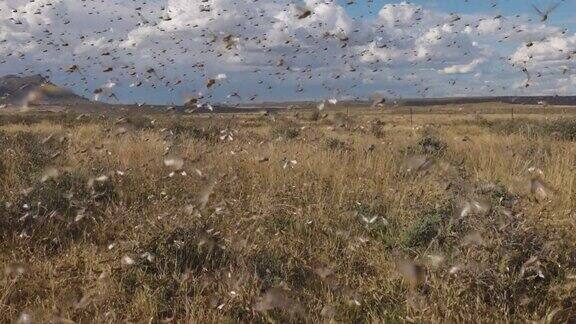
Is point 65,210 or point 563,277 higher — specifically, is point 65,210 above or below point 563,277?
above

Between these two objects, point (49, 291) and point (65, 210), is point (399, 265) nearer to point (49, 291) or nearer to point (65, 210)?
point (49, 291)

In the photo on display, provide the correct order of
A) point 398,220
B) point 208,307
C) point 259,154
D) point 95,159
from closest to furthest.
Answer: point 208,307 < point 398,220 < point 95,159 < point 259,154

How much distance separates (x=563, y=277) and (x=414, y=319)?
4.93 ft

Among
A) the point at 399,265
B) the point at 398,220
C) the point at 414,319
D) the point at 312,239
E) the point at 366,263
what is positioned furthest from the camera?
the point at 398,220

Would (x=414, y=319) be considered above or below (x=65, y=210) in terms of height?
below

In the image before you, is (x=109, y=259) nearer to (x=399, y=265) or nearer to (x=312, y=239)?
(x=312, y=239)

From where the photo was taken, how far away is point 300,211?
6.25m

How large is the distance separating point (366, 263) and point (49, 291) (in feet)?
9.43

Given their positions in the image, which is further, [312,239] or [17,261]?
[312,239]

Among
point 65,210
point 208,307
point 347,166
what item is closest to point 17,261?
point 65,210

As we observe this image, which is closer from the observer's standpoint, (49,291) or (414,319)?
(414,319)

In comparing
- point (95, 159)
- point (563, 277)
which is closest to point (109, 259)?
point (563, 277)

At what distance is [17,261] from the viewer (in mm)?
4910

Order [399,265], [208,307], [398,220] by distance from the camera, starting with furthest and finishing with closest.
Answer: [398,220]
[399,265]
[208,307]
